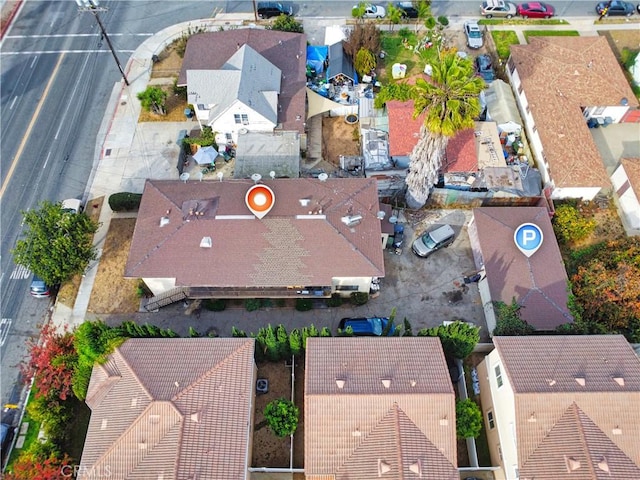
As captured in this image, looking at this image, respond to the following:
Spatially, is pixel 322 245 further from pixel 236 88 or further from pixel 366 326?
pixel 236 88

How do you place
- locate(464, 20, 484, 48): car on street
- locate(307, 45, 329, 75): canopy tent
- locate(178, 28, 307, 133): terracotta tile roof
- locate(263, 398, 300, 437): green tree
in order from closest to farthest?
locate(263, 398, 300, 437): green tree, locate(178, 28, 307, 133): terracotta tile roof, locate(307, 45, 329, 75): canopy tent, locate(464, 20, 484, 48): car on street

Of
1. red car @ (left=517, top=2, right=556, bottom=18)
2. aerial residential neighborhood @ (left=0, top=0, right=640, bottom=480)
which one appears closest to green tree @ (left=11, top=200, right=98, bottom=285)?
aerial residential neighborhood @ (left=0, top=0, right=640, bottom=480)

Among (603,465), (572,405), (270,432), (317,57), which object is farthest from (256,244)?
→ (317,57)

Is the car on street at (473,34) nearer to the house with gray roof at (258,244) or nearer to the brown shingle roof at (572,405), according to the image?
the house with gray roof at (258,244)

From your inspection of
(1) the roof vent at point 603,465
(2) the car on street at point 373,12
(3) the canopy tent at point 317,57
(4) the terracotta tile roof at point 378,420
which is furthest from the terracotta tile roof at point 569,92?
(4) the terracotta tile roof at point 378,420

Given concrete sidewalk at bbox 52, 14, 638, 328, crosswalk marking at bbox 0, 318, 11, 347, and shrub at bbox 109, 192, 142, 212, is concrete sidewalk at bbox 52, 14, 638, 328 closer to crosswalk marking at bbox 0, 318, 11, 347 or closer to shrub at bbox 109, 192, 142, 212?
shrub at bbox 109, 192, 142, 212

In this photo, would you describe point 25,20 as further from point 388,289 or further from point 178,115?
point 388,289

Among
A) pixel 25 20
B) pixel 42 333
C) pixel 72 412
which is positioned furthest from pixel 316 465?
pixel 25 20
